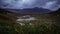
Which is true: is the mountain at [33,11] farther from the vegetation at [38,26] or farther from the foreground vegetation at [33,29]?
the foreground vegetation at [33,29]

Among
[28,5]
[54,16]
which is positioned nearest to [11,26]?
[28,5]

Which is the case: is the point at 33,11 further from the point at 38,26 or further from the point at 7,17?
the point at 7,17

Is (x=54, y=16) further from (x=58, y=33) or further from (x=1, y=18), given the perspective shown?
(x=1, y=18)

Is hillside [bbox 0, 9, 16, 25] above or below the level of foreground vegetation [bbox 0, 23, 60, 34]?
above

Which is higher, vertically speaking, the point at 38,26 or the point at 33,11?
the point at 33,11

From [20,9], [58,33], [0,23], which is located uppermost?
[20,9]

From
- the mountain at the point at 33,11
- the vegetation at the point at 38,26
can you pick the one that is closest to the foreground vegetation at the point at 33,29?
the vegetation at the point at 38,26

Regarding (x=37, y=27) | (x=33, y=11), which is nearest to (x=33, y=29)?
(x=37, y=27)

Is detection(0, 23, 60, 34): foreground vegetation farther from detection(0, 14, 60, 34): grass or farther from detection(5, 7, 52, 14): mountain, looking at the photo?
detection(5, 7, 52, 14): mountain

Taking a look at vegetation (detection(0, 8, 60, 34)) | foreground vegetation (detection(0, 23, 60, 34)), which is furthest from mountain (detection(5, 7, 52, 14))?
foreground vegetation (detection(0, 23, 60, 34))

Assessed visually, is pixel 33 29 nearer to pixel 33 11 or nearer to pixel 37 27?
pixel 37 27

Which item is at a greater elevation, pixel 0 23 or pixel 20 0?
pixel 20 0
